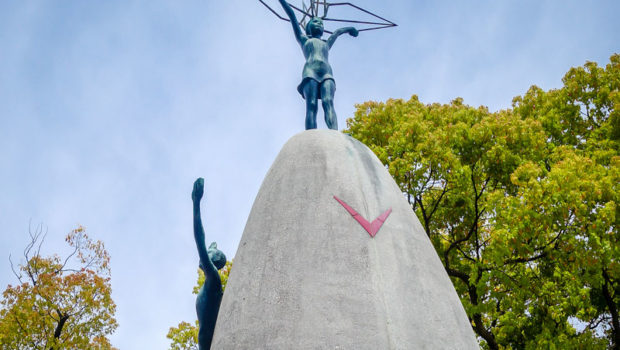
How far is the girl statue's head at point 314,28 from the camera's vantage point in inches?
300

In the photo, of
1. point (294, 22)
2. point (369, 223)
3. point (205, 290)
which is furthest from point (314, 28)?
point (205, 290)

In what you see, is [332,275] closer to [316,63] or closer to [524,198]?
[316,63]

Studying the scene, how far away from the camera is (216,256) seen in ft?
16.0

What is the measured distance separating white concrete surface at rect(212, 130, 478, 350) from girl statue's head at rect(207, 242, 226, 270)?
0.68 m

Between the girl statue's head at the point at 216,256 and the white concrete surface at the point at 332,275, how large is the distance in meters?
0.68

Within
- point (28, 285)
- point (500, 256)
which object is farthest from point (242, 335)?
point (28, 285)

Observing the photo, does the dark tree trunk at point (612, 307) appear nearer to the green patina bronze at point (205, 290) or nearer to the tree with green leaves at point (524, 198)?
the tree with green leaves at point (524, 198)

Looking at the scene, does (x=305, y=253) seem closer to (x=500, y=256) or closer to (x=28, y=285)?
(x=500, y=256)

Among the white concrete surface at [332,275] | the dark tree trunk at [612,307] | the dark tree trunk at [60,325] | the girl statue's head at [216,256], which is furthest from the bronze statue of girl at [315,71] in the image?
the dark tree trunk at [60,325]

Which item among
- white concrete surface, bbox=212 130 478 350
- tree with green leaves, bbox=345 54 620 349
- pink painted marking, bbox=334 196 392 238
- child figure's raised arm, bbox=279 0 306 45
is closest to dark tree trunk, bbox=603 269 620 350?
tree with green leaves, bbox=345 54 620 349

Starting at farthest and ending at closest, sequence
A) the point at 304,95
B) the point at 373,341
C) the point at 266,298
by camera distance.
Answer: the point at 304,95
the point at 266,298
the point at 373,341

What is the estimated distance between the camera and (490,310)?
11.6 metres

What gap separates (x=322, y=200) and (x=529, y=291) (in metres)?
8.41

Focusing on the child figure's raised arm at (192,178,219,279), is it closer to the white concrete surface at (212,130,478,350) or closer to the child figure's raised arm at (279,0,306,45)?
the white concrete surface at (212,130,478,350)
